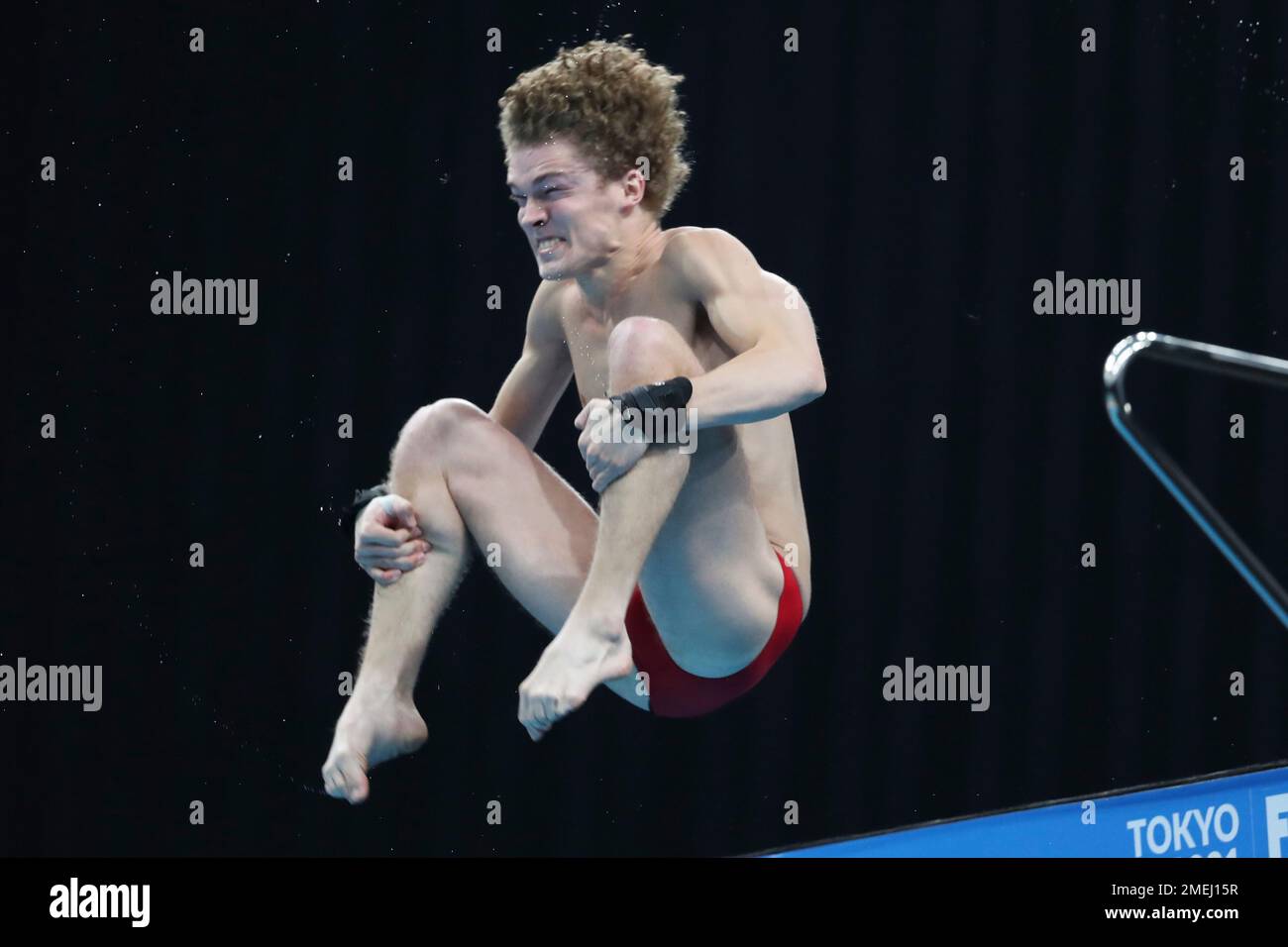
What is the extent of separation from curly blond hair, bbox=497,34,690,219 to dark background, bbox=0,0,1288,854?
3.00 feet

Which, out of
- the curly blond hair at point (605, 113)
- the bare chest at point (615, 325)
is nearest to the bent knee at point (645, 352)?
the bare chest at point (615, 325)

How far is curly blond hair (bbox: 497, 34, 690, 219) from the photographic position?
2117mm

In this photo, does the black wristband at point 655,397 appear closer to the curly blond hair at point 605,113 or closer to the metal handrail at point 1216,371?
the curly blond hair at point 605,113

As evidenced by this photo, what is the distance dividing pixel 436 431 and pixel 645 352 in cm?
30

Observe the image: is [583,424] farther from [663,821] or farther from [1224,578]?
[1224,578]

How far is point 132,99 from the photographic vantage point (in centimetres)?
319

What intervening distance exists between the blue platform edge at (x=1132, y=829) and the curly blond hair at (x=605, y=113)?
3.01 ft

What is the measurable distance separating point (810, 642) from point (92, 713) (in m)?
1.43

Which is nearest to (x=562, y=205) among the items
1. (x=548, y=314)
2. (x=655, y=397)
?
(x=548, y=314)

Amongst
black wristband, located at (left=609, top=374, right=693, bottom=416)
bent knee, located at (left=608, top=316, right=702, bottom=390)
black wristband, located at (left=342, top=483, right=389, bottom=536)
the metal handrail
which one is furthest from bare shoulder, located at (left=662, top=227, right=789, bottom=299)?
the metal handrail

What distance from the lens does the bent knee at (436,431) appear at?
6.66 ft

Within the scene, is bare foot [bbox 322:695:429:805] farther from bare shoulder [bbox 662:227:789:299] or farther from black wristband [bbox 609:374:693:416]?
bare shoulder [bbox 662:227:789:299]
